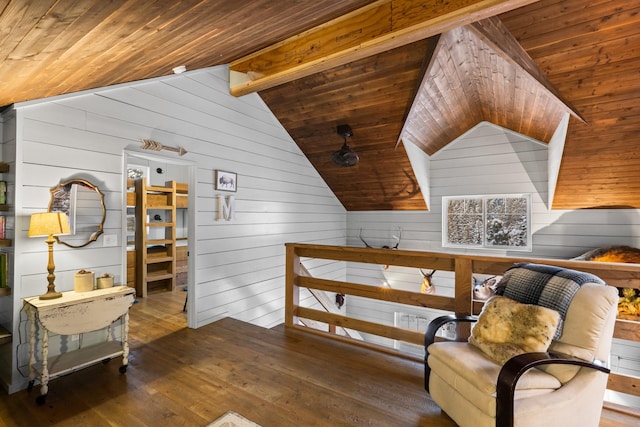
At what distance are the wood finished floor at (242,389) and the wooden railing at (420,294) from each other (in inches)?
9.4

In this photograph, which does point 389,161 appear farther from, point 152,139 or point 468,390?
point 468,390

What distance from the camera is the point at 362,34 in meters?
2.69

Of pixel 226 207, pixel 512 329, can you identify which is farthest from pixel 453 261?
pixel 226 207

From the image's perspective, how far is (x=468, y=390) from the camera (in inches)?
69.4

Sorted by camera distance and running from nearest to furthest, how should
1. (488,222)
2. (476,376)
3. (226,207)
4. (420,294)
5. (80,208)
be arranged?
1. (476,376)
2. (80,208)
3. (420,294)
4. (226,207)
5. (488,222)

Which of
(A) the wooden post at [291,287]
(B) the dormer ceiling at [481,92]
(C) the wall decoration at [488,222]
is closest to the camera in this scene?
(B) the dormer ceiling at [481,92]

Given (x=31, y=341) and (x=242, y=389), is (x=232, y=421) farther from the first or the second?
(x=31, y=341)

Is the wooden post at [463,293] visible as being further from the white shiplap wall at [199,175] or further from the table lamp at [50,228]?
the table lamp at [50,228]

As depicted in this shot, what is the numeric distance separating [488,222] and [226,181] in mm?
4474

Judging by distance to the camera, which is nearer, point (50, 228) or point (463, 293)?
point (50, 228)

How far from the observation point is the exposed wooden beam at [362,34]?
219cm

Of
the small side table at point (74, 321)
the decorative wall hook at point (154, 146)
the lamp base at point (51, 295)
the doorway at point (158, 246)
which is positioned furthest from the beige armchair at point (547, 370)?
the decorative wall hook at point (154, 146)

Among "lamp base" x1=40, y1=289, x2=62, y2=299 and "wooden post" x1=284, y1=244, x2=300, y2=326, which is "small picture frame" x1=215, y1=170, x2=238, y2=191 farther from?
"lamp base" x1=40, y1=289, x2=62, y2=299

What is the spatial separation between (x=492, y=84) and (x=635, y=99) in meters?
1.29
